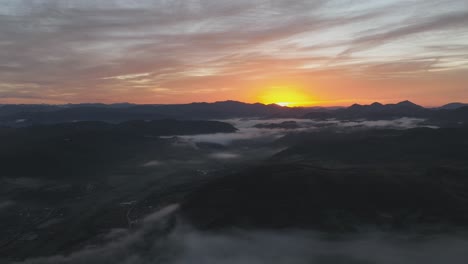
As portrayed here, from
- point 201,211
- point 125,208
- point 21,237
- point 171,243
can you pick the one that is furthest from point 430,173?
point 21,237

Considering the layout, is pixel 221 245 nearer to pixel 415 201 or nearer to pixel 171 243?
pixel 171 243

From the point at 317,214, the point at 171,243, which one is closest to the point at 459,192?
the point at 317,214

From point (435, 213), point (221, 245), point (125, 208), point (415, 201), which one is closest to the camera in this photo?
point (221, 245)

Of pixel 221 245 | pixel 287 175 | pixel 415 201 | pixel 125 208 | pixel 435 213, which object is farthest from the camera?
pixel 125 208

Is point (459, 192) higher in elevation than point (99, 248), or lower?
higher

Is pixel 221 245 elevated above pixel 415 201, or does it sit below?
below

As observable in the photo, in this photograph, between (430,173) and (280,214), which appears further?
(430,173)

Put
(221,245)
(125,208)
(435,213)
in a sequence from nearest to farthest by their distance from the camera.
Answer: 1. (221,245)
2. (435,213)
3. (125,208)

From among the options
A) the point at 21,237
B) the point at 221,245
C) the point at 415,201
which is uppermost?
the point at 415,201

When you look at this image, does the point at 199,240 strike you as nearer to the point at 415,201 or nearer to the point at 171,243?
the point at 171,243
